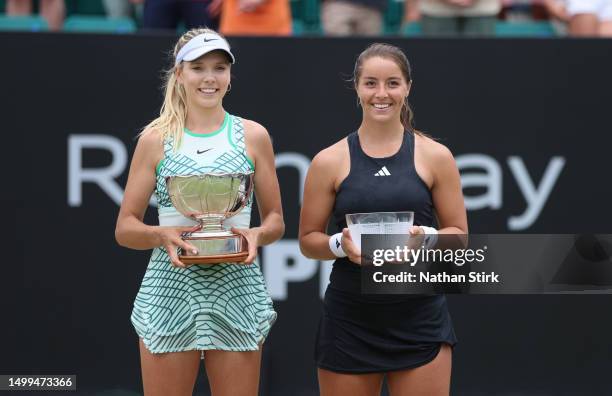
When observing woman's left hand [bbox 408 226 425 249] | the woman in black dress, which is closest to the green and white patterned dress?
the woman in black dress

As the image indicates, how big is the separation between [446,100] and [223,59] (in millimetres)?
2031

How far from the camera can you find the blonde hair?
11.8 ft

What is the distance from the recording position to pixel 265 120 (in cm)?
535

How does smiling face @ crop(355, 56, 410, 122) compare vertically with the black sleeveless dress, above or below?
above

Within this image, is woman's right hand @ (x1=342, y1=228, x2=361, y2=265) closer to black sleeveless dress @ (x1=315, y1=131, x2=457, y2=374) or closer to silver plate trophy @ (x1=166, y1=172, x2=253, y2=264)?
black sleeveless dress @ (x1=315, y1=131, x2=457, y2=374)

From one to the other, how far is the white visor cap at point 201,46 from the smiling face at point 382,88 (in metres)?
0.47

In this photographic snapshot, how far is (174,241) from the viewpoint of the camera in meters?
3.43

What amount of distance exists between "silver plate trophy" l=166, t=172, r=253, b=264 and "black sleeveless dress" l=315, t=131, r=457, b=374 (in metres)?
0.35

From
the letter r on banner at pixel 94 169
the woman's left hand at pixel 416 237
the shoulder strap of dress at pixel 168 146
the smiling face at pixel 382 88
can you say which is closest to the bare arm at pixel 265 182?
the shoulder strap of dress at pixel 168 146

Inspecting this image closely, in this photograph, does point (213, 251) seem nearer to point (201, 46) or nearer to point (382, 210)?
point (382, 210)

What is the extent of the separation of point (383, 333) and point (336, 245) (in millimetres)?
327

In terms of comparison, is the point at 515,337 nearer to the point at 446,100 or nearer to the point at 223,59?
the point at 446,100

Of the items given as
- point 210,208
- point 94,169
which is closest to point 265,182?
point 210,208

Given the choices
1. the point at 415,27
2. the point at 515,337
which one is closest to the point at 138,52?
the point at 415,27
